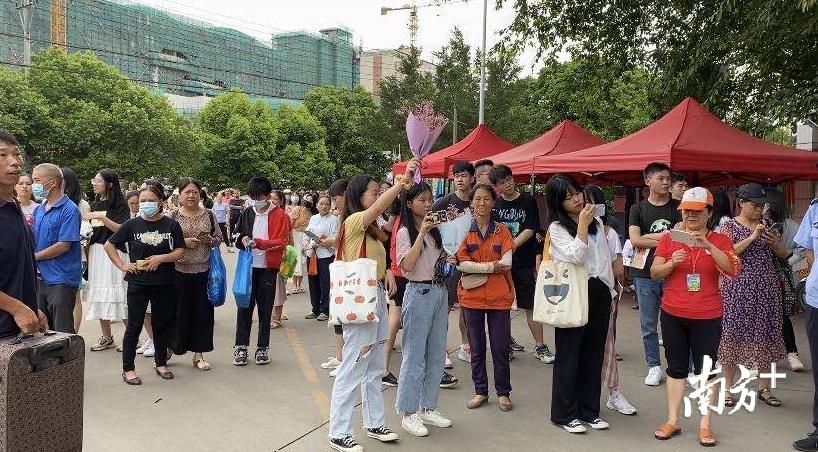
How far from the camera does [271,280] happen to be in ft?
20.9

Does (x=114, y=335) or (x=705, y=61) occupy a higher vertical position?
(x=705, y=61)

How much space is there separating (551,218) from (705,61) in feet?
26.9

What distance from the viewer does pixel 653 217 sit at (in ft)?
18.1

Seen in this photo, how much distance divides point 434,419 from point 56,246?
10.9ft

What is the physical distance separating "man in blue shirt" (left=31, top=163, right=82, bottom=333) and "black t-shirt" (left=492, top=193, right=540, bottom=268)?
12.1 feet

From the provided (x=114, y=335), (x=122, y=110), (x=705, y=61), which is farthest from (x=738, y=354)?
(x=122, y=110)

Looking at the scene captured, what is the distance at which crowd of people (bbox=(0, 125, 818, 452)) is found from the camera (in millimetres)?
4105

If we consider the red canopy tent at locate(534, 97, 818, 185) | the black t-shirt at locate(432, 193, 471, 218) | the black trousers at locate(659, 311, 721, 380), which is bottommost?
the black trousers at locate(659, 311, 721, 380)

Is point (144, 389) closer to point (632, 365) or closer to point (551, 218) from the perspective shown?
point (551, 218)

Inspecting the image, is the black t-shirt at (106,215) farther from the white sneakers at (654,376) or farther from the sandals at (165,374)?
the white sneakers at (654,376)

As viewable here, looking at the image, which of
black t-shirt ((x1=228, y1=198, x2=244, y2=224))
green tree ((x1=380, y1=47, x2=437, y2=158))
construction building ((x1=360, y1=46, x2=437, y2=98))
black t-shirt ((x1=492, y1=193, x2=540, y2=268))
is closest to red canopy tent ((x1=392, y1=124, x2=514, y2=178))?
black t-shirt ((x1=492, y1=193, x2=540, y2=268))

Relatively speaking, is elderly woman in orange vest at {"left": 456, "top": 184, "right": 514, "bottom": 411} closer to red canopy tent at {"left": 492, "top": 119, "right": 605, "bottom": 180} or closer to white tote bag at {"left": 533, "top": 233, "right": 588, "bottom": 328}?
white tote bag at {"left": 533, "top": 233, "right": 588, "bottom": 328}

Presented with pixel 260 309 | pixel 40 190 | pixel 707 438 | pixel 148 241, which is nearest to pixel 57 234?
pixel 40 190

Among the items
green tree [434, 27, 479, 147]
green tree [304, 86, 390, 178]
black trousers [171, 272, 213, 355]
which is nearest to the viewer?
black trousers [171, 272, 213, 355]
